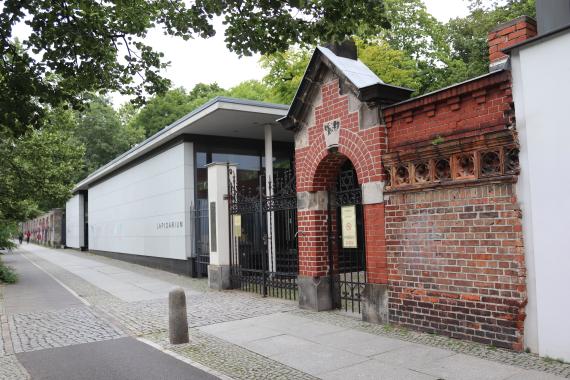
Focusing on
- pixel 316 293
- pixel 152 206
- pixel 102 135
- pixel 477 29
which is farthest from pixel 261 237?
pixel 102 135

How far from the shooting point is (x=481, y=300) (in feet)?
19.6

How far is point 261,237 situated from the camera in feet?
36.1

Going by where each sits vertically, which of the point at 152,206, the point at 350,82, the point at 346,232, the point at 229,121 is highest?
the point at 229,121

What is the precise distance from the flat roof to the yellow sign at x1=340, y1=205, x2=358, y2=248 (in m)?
6.00

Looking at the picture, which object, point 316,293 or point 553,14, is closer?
point 553,14

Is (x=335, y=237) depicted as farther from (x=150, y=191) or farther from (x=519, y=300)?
(x=150, y=191)

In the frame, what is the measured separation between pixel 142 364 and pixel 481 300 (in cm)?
435

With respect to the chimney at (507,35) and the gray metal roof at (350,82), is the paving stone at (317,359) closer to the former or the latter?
the gray metal roof at (350,82)

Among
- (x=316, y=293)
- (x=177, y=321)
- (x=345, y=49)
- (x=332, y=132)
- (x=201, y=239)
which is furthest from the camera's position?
(x=201, y=239)

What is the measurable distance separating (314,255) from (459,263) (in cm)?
305

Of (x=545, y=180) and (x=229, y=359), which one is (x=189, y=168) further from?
(x=545, y=180)

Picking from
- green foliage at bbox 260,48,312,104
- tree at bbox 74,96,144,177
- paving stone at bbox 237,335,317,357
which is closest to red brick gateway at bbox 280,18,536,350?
paving stone at bbox 237,335,317,357

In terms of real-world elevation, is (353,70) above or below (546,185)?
above

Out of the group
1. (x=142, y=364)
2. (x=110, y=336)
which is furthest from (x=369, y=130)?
(x=110, y=336)
